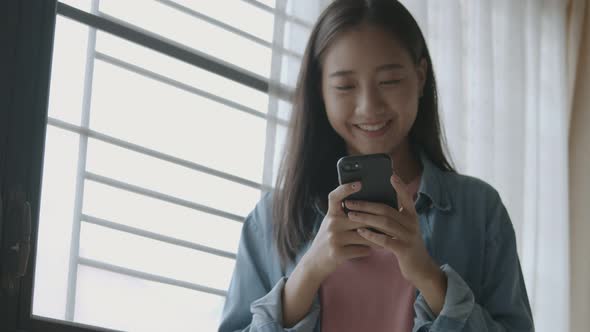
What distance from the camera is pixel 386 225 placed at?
4.34 ft

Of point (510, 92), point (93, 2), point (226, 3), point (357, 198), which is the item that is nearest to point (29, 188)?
point (93, 2)

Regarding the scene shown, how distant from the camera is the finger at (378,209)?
1332mm

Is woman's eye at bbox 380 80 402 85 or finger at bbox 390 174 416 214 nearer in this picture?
finger at bbox 390 174 416 214

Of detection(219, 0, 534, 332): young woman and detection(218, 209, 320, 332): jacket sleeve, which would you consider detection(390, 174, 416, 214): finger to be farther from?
detection(218, 209, 320, 332): jacket sleeve

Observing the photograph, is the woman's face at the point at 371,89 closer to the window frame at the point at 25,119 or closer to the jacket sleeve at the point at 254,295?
the jacket sleeve at the point at 254,295

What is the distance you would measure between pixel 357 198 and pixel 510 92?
61.6 inches

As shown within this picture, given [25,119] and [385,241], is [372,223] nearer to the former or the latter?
[385,241]

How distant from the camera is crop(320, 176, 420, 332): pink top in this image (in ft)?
4.65

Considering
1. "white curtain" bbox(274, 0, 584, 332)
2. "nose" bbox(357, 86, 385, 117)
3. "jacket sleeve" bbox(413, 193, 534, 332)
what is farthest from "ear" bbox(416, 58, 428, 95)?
"white curtain" bbox(274, 0, 584, 332)

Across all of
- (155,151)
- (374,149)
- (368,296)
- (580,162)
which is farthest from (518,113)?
(368,296)

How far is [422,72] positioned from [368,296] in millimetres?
389

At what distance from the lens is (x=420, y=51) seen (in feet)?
5.17

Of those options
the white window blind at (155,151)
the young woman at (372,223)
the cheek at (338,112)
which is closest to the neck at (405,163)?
the young woman at (372,223)

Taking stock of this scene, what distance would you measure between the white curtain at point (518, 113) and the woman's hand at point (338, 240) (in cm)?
122
